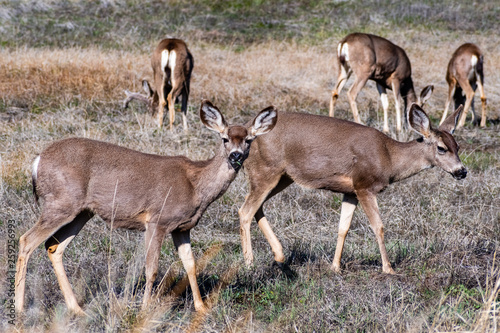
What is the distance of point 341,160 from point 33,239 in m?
2.99

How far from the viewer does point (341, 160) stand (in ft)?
21.1

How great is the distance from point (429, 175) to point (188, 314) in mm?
5062

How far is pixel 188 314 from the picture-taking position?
4938 mm

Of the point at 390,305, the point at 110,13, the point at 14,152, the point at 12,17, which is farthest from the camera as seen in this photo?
the point at 110,13

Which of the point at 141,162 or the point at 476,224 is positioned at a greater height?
the point at 141,162

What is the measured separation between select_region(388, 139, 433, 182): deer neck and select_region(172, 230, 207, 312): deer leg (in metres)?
2.29

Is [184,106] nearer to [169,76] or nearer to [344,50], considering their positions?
[169,76]

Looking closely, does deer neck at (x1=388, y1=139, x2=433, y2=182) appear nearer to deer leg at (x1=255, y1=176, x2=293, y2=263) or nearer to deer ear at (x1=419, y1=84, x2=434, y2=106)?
deer leg at (x1=255, y1=176, x2=293, y2=263)

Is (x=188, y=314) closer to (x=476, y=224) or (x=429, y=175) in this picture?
(x=476, y=224)

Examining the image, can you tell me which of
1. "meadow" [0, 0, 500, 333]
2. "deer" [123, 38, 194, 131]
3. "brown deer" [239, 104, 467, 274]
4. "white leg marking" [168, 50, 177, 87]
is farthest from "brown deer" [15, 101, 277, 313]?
"white leg marking" [168, 50, 177, 87]

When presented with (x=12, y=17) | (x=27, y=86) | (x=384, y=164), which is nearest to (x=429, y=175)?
(x=384, y=164)

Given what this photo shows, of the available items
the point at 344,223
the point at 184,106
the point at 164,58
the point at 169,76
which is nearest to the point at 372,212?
the point at 344,223

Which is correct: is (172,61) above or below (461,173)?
below

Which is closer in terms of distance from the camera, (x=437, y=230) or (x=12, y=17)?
(x=437, y=230)
